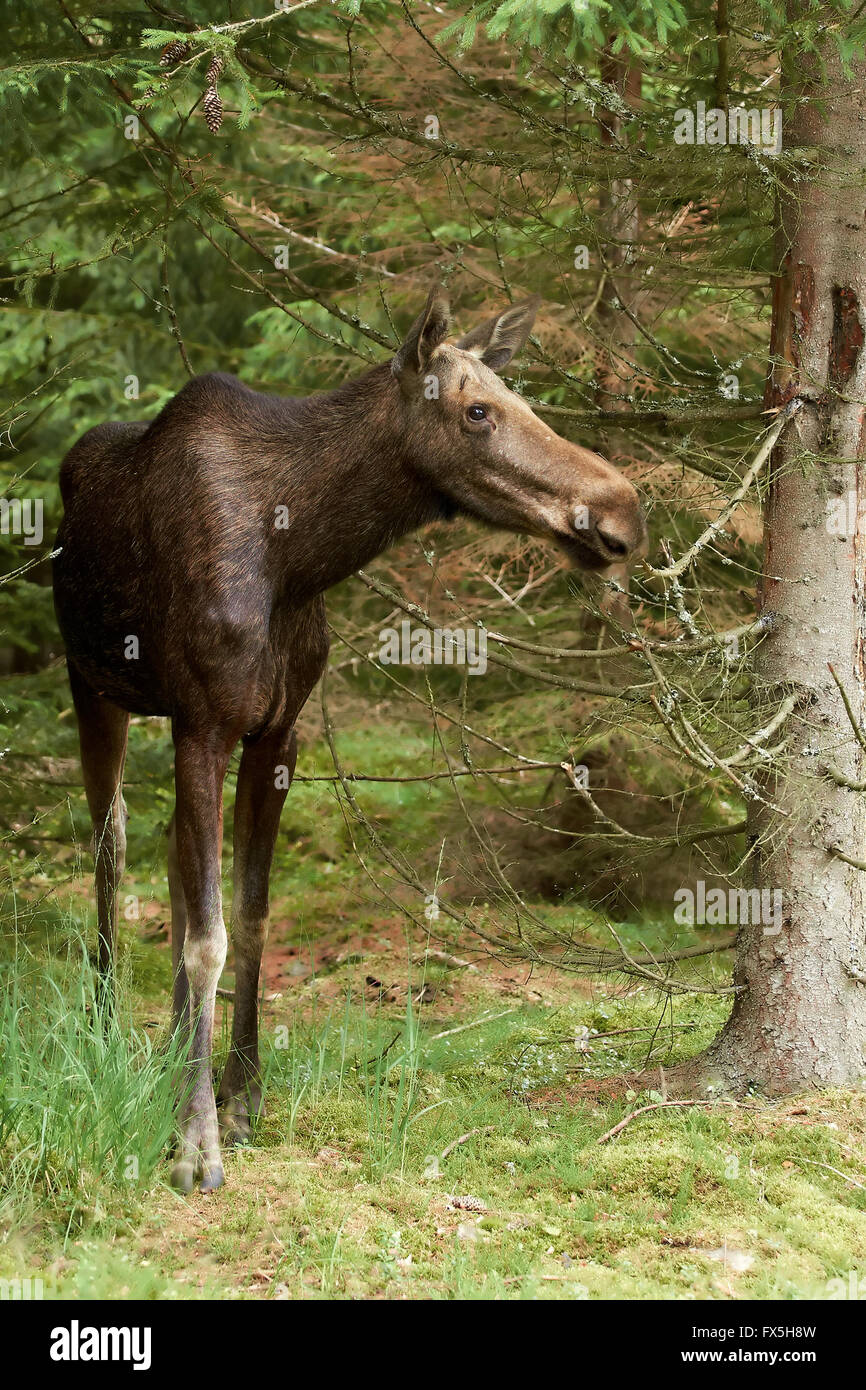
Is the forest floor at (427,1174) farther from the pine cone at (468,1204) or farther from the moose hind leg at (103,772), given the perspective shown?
the moose hind leg at (103,772)

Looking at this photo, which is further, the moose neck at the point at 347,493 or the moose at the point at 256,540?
the moose neck at the point at 347,493

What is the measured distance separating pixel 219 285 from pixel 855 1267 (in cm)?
1206

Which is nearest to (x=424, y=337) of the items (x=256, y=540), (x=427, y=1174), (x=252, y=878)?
(x=256, y=540)

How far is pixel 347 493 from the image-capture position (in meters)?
5.84

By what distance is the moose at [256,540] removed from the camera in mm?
5480

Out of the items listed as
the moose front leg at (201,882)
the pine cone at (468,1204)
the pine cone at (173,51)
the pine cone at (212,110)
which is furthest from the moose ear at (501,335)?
the pine cone at (468,1204)

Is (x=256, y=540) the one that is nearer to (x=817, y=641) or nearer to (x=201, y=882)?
(x=201, y=882)

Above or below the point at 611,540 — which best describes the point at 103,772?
below

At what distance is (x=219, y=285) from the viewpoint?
14.2m

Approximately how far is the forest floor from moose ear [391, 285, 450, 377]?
2.92 m

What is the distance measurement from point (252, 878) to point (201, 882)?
0.76m

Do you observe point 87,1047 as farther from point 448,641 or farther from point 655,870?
point 655,870

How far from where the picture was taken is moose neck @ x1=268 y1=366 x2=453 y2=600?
228 inches

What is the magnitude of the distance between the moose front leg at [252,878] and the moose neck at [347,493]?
0.84 m
